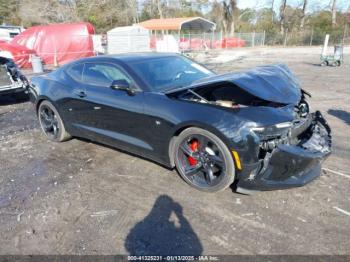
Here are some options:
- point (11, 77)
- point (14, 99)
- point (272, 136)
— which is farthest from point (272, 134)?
point (14, 99)

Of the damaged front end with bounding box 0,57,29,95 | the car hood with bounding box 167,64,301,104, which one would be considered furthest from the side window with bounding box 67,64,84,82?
the damaged front end with bounding box 0,57,29,95

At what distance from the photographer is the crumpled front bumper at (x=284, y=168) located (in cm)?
286

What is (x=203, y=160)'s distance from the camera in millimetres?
3322

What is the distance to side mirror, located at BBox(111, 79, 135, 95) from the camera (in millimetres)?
3717

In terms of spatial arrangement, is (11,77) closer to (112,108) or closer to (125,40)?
(112,108)

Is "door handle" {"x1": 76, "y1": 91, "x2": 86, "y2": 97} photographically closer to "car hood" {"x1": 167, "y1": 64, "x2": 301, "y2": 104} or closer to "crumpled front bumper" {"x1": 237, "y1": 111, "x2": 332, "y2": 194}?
"car hood" {"x1": 167, "y1": 64, "x2": 301, "y2": 104}

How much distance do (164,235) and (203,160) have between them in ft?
3.15

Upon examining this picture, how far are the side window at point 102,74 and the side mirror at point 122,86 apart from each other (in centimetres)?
9

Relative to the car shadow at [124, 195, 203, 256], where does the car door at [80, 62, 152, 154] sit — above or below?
above

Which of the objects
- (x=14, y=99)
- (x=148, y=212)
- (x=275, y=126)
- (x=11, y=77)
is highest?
(x=275, y=126)

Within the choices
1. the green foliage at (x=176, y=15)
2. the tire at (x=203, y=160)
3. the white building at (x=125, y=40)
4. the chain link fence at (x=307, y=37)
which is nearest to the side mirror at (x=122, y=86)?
the tire at (x=203, y=160)

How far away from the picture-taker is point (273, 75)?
366cm

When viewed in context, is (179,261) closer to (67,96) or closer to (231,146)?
(231,146)

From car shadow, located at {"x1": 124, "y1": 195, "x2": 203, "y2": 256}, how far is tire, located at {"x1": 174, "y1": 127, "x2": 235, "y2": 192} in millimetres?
441
